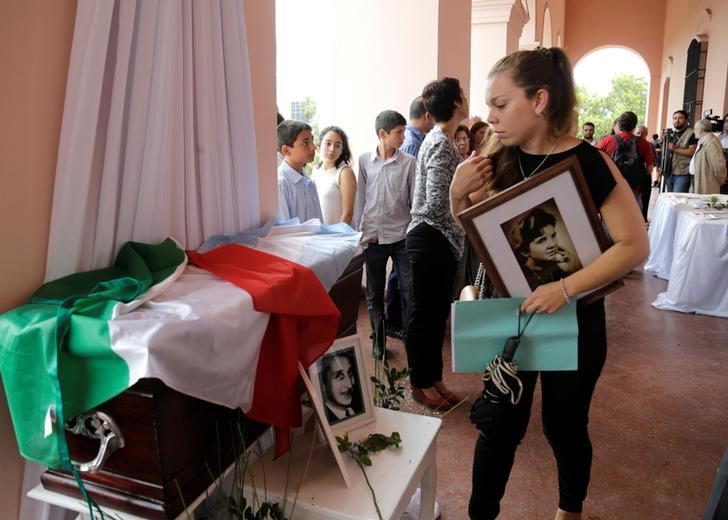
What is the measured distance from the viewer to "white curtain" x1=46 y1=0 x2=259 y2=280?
3.87 feet

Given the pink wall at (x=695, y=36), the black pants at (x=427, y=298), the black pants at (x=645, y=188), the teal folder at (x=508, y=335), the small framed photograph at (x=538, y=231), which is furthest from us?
the pink wall at (x=695, y=36)

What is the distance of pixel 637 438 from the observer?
8.75ft

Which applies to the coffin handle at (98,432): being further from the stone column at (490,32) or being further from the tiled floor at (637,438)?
the stone column at (490,32)

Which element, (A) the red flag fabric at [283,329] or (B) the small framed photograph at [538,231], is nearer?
(A) the red flag fabric at [283,329]

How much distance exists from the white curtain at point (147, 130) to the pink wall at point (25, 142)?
25mm

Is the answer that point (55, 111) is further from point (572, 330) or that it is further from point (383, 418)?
point (572, 330)

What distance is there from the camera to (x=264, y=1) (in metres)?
1.76

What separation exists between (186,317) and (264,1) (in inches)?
45.1

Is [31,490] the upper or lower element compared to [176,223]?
lower

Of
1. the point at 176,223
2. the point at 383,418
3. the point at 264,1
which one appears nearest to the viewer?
the point at 176,223

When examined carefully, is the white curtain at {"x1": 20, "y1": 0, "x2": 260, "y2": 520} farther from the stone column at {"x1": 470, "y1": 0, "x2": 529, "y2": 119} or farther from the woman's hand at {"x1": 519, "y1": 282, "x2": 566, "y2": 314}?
the stone column at {"x1": 470, "y1": 0, "x2": 529, "y2": 119}

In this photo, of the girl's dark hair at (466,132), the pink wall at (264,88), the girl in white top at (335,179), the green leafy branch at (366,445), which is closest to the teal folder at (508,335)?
the green leafy branch at (366,445)

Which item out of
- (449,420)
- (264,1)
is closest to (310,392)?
(264,1)

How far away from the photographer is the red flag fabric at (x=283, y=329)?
4.02 ft
